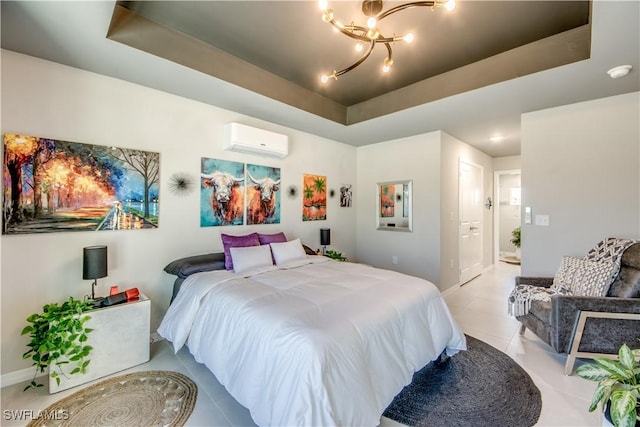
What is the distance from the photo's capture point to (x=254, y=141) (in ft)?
10.9

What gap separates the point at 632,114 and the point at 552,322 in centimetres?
223

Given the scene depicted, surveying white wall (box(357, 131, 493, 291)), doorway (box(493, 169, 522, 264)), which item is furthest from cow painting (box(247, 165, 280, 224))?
doorway (box(493, 169, 522, 264))

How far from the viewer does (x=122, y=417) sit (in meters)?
1.74

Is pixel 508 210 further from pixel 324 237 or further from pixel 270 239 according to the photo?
pixel 270 239

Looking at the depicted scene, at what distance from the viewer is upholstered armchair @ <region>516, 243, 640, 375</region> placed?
2.08 m

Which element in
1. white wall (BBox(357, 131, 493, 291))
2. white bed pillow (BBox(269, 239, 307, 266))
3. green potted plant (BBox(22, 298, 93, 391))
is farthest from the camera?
white wall (BBox(357, 131, 493, 291))

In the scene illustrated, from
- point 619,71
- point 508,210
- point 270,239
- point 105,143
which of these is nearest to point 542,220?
point 619,71

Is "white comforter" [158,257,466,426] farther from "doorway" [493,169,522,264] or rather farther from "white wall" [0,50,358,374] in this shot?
A: "doorway" [493,169,522,264]

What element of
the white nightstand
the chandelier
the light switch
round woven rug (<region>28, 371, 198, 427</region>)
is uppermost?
the chandelier

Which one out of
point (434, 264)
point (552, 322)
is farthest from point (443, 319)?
point (434, 264)

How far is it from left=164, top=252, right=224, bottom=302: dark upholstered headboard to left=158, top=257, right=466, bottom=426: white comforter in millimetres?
105

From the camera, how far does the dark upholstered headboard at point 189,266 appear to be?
8.38 feet

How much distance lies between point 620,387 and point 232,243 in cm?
282

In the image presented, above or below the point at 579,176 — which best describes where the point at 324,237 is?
below
